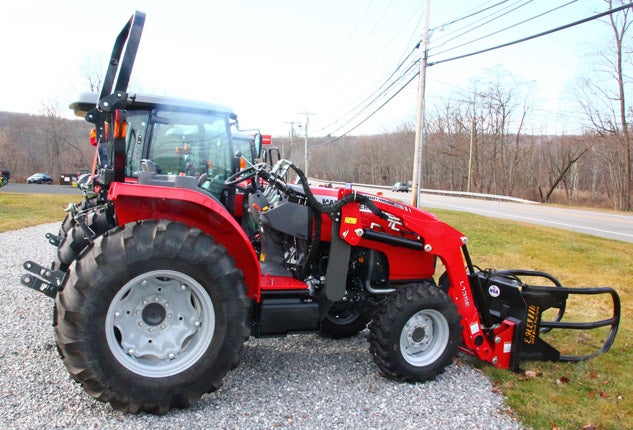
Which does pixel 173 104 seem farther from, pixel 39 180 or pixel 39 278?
pixel 39 180

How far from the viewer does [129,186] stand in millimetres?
2992

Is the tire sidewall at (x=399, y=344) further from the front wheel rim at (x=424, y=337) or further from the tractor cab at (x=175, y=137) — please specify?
the tractor cab at (x=175, y=137)

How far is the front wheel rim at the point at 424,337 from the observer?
12.0ft

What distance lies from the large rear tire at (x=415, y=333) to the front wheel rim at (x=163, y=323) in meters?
1.34

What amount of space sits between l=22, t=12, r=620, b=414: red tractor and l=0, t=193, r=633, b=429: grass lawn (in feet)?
0.64

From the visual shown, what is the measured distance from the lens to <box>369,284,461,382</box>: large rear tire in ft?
11.6

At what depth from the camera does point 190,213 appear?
318 centimetres

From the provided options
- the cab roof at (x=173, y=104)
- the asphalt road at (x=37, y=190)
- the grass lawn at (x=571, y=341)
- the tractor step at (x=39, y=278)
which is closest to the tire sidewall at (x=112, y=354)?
the tractor step at (x=39, y=278)

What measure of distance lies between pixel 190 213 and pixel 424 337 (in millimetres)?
2082

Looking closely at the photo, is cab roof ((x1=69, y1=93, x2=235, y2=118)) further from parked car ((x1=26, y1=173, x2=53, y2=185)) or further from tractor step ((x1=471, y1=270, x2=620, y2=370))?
parked car ((x1=26, y1=173, x2=53, y2=185))

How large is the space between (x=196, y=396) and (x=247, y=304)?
0.65 m

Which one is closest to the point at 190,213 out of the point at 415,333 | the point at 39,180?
the point at 415,333

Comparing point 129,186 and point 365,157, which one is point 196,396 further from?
point 365,157

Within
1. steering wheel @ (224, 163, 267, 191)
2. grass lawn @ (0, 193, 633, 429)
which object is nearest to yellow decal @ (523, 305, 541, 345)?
grass lawn @ (0, 193, 633, 429)
